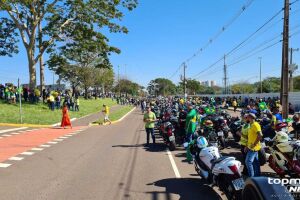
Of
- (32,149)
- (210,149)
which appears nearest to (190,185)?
(210,149)

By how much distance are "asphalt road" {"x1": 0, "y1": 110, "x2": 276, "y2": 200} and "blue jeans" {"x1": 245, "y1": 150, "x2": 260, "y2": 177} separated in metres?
0.94

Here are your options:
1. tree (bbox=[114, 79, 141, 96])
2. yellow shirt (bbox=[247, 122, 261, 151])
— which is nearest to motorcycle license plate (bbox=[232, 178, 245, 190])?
yellow shirt (bbox=[247, 122, 261, 151])

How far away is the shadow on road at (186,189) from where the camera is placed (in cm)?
728

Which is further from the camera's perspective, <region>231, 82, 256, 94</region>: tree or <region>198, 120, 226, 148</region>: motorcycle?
<region>231, 82, 256, 94</region>: tree

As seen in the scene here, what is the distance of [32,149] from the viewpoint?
550 inches

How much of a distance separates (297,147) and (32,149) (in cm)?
981

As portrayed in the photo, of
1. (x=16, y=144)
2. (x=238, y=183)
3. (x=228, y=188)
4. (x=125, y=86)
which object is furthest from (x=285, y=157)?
(x=125, y=86)

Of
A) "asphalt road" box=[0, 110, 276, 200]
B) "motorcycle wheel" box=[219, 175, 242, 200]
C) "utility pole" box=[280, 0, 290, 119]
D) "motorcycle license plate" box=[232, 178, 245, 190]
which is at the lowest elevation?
"asphalt road" box=[0, 110, 276, 200]

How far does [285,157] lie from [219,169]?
2.13 meters

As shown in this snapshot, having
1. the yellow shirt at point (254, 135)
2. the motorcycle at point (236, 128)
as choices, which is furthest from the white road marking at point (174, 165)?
the motorcycle at point (236, 128)

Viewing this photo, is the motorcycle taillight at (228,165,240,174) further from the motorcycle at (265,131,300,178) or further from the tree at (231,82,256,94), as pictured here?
the tree at (231,82,256,94)

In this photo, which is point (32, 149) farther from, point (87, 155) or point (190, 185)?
point (190, 185)

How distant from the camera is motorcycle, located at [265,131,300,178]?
7.77 metres

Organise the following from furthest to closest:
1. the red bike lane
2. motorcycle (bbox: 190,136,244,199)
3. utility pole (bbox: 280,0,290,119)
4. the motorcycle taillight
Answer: utility pole (bbox: 280,0,290,119)
the red bike lane
the motorcycle taillight
motorcycle (bbox: 190,136,244,199)
